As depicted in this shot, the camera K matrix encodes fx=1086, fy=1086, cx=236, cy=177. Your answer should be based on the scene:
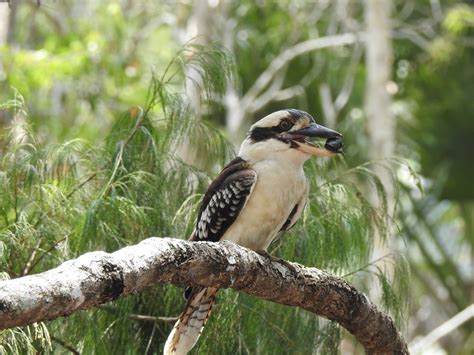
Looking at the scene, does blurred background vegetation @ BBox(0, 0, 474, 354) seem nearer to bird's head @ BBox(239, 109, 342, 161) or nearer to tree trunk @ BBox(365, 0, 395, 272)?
tree trunk @ BBox(365, 0, 395, 272)

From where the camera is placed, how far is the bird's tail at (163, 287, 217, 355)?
3994mm

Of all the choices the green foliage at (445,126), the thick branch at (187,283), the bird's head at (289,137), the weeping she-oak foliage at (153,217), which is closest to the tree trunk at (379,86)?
the green foliage at (445,126)

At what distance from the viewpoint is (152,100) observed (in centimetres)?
450

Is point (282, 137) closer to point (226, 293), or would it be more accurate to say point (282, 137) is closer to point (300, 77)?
point (226, 293)

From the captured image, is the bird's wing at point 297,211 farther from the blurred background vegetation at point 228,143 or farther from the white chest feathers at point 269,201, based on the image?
the blurred background vegetation at point 228,143

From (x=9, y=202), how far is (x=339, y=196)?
4.67 feet

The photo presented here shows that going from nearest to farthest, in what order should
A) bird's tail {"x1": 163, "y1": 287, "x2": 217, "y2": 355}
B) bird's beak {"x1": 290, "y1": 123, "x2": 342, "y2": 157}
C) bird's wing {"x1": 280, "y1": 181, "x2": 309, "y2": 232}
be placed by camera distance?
1. bird's tail {"x1": 163, "y1": 287, "x2": 217, "y2": 355}
2. bird's beak {"x1": 290, "y1": 123, "x2": 342, "y2": 157}
3. bird's wing {"x1": 280, "y1": 181, "x2": 309, "y2": 232}

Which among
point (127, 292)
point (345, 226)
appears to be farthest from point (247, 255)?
point (345, 226)

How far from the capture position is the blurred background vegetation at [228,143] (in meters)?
4.19

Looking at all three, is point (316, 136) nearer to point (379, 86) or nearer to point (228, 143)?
point (228, 143)

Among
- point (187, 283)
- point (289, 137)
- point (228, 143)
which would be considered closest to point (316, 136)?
point (289, 137)

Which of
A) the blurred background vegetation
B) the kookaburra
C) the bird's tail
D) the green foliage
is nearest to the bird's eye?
the kookaburra

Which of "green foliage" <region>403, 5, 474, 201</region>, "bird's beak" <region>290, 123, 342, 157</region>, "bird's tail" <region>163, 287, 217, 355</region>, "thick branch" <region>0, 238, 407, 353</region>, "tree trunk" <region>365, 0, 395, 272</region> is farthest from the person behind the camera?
"green foliage" <region>403, 5, 474, 201</region>

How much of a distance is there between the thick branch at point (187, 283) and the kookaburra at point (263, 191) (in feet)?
1.53
